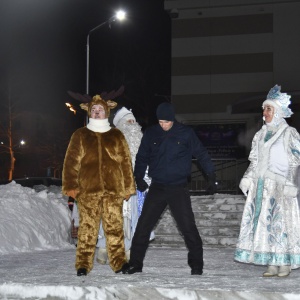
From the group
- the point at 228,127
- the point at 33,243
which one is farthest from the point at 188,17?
the point at 33,243

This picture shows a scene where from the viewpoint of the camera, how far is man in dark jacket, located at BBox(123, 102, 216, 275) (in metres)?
Answer: 6.80

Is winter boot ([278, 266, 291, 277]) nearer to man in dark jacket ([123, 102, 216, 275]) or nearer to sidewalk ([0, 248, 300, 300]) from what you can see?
sidewalk ([0, 248, 300, 300])

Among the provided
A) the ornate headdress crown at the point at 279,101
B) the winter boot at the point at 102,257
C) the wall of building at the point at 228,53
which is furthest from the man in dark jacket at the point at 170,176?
the wall of building at the point at 228,53

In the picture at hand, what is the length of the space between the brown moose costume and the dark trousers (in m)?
0.21

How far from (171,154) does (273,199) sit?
4.17 ft

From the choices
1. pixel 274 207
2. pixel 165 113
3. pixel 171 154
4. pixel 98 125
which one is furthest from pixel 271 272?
pixel 98 125

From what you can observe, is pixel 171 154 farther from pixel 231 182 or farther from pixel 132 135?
pixel 231 182

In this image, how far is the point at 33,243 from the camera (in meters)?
10.6

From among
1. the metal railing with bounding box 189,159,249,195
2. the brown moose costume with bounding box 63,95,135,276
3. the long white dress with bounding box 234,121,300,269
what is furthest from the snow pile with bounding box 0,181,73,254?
the metal railing with bounding box 189,159,249,195

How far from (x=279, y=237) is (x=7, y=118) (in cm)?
5489

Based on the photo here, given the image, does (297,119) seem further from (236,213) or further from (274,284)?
(274,284)

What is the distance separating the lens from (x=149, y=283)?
602 cm

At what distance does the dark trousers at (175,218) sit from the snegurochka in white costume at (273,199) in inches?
23.6

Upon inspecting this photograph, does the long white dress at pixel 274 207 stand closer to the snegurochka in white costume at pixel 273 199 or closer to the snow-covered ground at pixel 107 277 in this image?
the snegurochka in white costume at pixel 273 199
